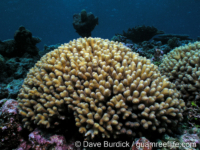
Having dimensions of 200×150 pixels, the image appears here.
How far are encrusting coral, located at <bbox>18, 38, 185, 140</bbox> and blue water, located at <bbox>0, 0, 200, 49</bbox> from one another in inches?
3756

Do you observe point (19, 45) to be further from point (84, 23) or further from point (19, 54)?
point (84, 23)

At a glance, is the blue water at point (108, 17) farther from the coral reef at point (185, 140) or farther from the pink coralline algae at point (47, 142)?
the coral reef at point (185, 140)

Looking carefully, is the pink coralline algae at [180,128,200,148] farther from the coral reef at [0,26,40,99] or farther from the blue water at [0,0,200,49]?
the blue water at [0,0,200,49]

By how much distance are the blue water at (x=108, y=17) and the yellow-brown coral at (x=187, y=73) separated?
314 feet

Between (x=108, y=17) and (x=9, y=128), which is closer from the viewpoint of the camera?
(x=9, y=128)

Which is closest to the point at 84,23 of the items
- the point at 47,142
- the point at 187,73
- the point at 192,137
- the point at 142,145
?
the point at 187,73

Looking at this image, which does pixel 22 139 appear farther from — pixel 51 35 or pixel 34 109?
pixel 51 35

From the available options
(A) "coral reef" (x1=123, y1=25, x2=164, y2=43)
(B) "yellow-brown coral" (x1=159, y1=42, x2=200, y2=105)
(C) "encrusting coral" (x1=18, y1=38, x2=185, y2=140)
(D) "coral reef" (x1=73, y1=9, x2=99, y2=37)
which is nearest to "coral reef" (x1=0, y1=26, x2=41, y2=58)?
(D) "coral reef" (x1=73, y1=9, x2=99, y2=37)

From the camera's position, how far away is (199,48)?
11.5ft

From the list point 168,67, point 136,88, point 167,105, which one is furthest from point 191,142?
point 168,67

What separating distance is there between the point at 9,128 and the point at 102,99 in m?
2.26

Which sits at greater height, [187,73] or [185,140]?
[187,73]

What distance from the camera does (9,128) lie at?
2.59 metres

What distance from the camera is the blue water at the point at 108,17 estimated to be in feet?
304
